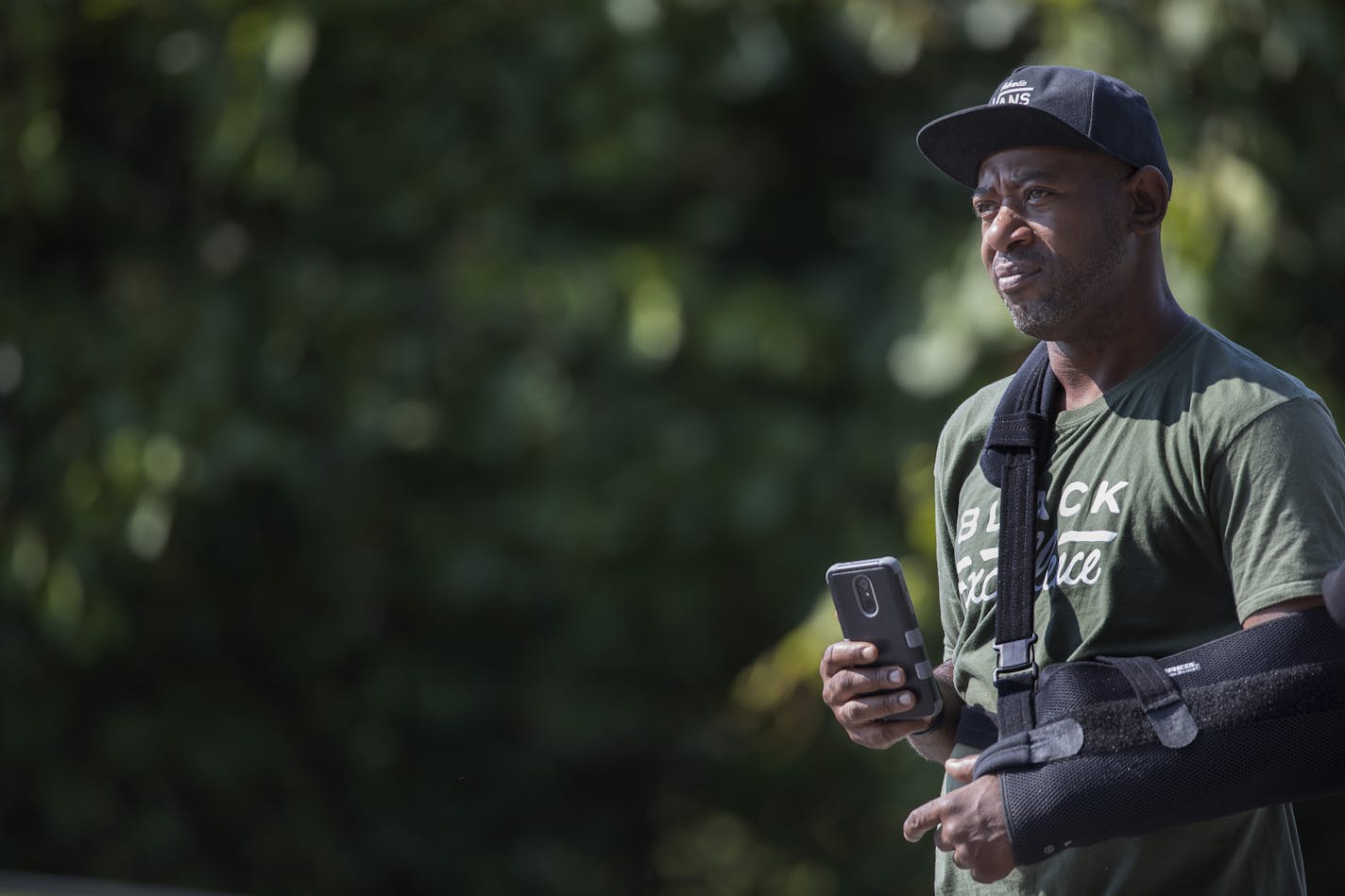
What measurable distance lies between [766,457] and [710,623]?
833mm

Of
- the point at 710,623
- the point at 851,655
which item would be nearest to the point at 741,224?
the point at 710,623

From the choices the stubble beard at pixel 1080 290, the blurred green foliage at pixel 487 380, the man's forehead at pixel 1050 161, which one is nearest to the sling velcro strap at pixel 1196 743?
the stubble beard at pixel 1080 290

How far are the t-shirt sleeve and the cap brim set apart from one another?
346 mm

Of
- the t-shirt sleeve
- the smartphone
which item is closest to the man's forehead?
the t-shirt sleeve

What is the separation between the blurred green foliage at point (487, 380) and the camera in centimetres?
443

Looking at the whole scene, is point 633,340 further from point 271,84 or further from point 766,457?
point 271,84

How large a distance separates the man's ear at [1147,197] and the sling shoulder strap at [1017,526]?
20 cm

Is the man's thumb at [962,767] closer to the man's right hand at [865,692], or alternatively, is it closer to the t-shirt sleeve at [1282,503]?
the man's right hand at [865,692]

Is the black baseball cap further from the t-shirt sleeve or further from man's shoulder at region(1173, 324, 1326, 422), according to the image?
the t-shirt sleeve

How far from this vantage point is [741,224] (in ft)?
16.9

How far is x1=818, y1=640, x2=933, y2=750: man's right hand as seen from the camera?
1793mm

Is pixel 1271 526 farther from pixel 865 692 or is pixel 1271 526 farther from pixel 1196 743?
pixel 865 692

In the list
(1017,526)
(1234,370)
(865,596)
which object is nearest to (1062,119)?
(1234,370)

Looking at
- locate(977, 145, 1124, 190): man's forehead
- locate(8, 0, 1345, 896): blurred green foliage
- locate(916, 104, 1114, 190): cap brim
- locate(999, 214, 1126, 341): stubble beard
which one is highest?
locate(916, 104, 1114, 190): cap brim
